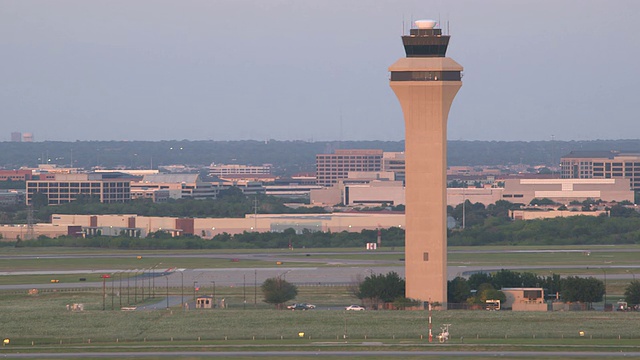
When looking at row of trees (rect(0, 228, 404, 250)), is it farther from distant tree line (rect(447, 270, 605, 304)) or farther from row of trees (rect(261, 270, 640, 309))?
distant tree line (rect(447, 270, 605, 304))

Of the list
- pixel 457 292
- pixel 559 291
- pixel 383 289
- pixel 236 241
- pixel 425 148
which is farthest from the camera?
pixel 236 241

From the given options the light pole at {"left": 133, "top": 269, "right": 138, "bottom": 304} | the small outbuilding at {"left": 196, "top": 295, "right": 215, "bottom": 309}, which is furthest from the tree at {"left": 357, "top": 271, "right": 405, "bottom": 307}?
the light pole at {"left": 133, "top": 269, "right": 138, "bottom": 304}

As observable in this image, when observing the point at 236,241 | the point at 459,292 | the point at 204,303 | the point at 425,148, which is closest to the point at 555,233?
the point at 236,241

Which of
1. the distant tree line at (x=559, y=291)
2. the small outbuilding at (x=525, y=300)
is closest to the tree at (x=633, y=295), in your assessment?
the distant tree line at (x=559, y=291)

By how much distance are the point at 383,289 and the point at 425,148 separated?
35.2 feet

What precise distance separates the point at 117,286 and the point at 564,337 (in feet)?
165

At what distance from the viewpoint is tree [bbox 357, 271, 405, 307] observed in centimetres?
10138

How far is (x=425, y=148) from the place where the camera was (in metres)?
98.6

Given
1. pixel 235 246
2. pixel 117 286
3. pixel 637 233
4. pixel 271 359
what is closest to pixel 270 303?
pixel 117 286

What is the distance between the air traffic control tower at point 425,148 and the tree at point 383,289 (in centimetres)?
242

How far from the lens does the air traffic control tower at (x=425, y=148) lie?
3856 inches

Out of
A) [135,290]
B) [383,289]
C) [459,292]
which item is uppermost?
[383,289]

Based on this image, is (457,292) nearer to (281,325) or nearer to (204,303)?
(281,325)

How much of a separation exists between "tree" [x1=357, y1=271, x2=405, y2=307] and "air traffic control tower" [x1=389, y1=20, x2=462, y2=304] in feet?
7.94
